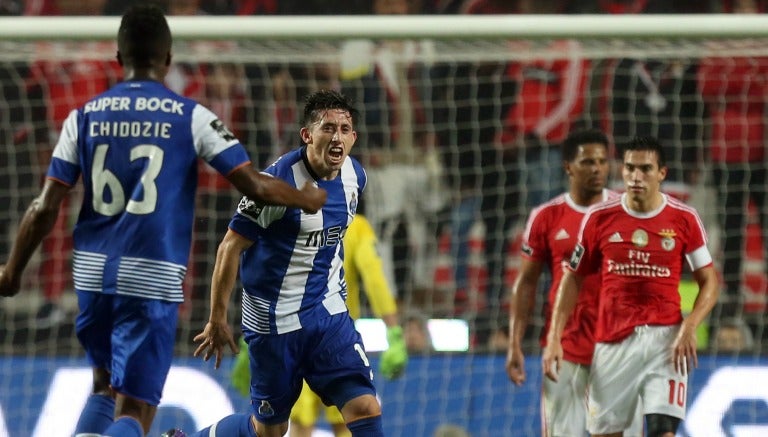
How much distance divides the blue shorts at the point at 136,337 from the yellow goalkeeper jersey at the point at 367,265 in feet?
9.24

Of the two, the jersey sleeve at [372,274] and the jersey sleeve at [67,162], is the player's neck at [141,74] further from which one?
the jersey sleeve at [372,274]

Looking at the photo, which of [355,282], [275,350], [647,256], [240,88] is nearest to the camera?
[275,350]

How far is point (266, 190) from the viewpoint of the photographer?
470cm

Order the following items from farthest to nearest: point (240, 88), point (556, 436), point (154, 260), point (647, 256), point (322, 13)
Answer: point (322, 13)
point (240, 88)
point (556, 436)
point (647, 256)
point (154, 260)

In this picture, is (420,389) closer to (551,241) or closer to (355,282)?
(355,282)

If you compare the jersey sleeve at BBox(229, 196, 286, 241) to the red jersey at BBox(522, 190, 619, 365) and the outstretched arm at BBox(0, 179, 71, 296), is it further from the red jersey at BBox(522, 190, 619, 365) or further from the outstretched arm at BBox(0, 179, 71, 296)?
the red jersey at BBox(522, 190, 619, 365)

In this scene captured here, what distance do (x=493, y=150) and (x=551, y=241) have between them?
2439mm

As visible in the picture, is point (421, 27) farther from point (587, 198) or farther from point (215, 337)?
point (215, 337)

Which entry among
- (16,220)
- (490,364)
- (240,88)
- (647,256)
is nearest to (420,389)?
(490,364)

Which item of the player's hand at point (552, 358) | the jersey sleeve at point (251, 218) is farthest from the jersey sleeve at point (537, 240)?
the jersey sleeve at point (251, 218)

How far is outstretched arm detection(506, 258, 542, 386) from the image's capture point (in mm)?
7012

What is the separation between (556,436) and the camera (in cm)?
700

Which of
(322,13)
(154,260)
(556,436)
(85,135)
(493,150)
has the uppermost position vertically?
(322,13)

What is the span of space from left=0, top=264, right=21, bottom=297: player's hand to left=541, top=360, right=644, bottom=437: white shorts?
322 centimetres
